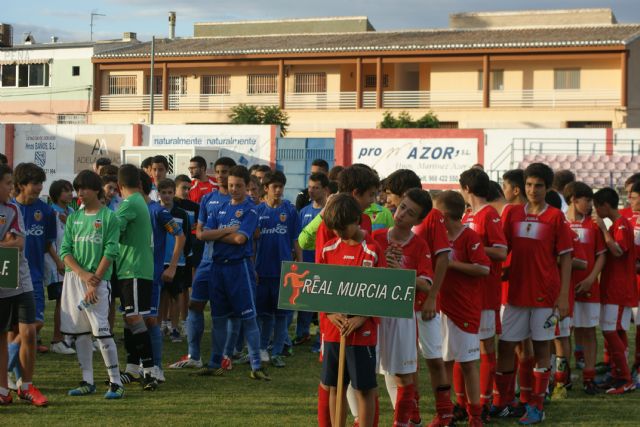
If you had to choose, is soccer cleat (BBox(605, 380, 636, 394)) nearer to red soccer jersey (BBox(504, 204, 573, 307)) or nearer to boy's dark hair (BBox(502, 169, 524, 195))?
red soccer jersey (BBox(504, 204, 573, 307))

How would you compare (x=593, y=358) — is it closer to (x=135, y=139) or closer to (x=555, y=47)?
(x=135, y=139)

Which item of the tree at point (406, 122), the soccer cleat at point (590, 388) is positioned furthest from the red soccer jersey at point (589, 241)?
the tree at point (406, 122)

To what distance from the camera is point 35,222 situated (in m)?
8.61

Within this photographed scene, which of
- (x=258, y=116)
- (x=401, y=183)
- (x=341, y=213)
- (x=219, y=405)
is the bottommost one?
(x=219, y=405)

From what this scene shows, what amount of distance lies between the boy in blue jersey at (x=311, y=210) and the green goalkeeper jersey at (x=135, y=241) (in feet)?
6.08

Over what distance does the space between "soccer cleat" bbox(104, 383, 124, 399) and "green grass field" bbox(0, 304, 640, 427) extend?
58mm

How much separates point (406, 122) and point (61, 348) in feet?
112

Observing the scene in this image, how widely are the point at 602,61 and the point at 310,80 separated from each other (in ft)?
48.2

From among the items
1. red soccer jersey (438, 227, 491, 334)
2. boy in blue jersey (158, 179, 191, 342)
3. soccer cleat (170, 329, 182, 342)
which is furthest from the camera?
soccer cleat (170, 329, 182, 342)

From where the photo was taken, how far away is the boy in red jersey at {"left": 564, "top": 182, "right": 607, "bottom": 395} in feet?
28.6

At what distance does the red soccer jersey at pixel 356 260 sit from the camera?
5883 mm

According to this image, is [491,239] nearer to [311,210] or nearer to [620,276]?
[620,276]

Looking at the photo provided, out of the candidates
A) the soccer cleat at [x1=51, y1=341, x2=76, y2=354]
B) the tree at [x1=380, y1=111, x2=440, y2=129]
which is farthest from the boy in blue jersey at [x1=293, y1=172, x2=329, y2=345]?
the tree at [x1=380, y1=111, x2=440, y2=129]

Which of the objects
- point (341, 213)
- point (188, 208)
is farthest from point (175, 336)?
point (341, 213)
